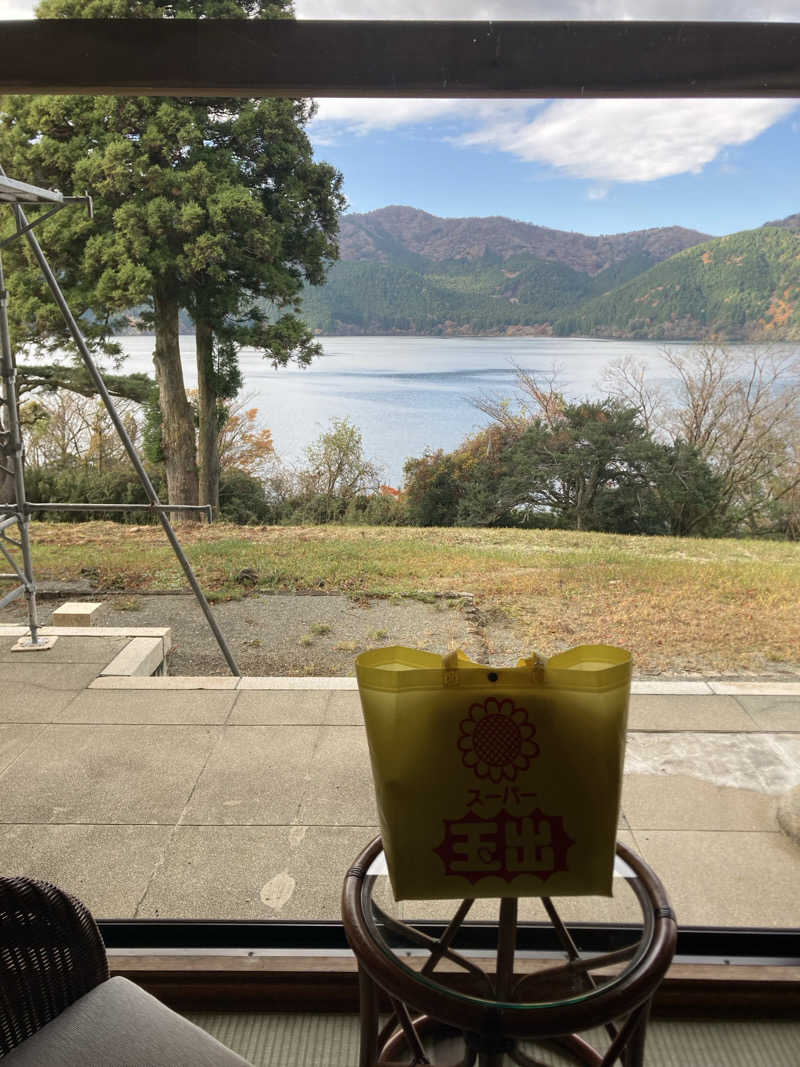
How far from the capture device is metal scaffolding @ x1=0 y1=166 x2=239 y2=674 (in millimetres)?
1885

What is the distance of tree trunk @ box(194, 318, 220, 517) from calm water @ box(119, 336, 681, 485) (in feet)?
0.11

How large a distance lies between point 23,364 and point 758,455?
2.08 meters

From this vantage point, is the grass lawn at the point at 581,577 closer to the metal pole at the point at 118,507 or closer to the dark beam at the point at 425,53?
the metal pole at the point at 118,507

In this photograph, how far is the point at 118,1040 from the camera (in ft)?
2.89

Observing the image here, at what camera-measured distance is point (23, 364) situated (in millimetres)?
2158

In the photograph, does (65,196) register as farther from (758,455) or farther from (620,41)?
(758,455)

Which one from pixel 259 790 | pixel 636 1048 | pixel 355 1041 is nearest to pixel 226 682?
pixel 259 790

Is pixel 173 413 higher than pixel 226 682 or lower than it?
higher

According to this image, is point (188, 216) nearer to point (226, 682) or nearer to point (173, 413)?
point (173, 413)

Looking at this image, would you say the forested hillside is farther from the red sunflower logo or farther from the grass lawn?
the red sunflower logo

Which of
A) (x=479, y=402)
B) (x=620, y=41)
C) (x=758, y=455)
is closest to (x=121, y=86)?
(x=620, y=41)

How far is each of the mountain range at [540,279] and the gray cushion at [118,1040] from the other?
1543mm

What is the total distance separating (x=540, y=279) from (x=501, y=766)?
61.0 inches

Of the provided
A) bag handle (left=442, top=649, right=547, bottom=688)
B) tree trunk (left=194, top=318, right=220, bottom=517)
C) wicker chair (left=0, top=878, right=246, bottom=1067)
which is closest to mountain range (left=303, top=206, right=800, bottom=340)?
tree trunk (left=194, top=318, right=220, bottom=517)
